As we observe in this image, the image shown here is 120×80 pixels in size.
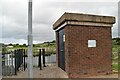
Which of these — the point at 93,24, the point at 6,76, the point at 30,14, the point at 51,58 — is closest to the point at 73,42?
the point at 93,24

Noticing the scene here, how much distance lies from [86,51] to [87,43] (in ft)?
1.33

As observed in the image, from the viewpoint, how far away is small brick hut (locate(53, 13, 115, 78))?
11016mm

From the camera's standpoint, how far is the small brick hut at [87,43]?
11.0 metres

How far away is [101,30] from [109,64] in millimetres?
1824

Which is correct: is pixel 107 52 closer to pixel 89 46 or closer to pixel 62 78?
pixel 89 46

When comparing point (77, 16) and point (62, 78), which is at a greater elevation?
point (77, 16)

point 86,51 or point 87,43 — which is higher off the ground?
point 87,43

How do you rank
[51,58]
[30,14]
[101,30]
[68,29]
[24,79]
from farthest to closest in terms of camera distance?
[51,58]
[101,30]
[68,29]
[24,79]
[30,14]

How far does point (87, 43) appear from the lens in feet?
37.4

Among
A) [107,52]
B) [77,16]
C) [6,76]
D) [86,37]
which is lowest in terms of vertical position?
[6,76]

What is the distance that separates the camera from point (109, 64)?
11.9m

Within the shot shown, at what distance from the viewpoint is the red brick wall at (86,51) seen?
1102 cm

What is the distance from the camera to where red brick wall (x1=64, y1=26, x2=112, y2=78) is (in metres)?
11.0

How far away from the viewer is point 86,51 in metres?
11.3
